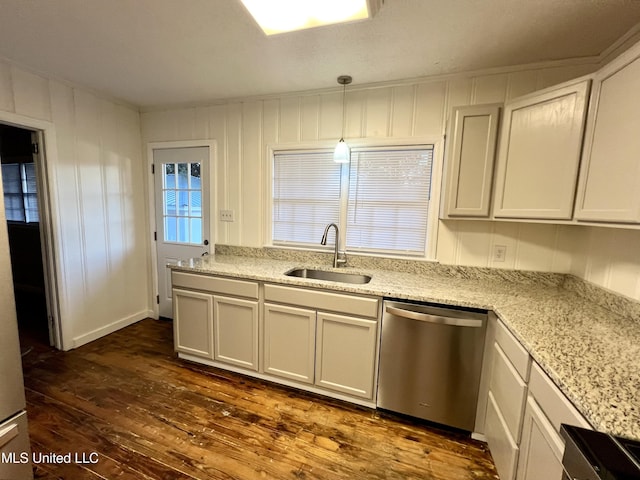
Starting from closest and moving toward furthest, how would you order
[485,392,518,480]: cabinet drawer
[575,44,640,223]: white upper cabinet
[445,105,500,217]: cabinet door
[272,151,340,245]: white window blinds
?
[575,44,640,223]: white upper cabinet < [485,392,518,480]: cabinet drawer < [445,105,500,217]: cabinet door < [272,151,340,245]: white window blinds

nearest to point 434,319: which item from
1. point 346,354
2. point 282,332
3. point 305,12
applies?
point 346,354

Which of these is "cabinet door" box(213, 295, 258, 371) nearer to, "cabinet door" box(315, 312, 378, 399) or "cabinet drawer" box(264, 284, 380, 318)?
"cabinet drawer" box(264, 284, 380, 318)

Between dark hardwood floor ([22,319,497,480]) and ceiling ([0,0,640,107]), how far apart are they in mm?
2447

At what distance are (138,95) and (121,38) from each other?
112cm

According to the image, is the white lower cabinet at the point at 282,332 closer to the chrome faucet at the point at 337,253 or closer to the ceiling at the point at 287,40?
the chrome faucet at the point at 337,253

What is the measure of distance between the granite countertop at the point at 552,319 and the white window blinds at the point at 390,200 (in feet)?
0.91

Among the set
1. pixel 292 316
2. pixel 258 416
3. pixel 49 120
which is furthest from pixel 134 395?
pixel 49 120

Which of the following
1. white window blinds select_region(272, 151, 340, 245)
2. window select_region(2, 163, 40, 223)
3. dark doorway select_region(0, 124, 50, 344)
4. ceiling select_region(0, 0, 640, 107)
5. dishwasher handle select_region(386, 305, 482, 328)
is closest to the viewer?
ceiling select_region(0, 0, 640, 107)

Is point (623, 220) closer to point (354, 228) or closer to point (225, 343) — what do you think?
point (354, 228)

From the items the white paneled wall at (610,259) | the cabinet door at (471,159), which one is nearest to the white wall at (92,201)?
the cabinet door at (471,159)

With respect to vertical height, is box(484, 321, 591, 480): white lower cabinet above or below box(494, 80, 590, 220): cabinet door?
below

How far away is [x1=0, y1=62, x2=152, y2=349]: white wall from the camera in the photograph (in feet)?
7.82

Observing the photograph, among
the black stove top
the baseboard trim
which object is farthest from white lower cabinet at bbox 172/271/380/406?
the black stove top

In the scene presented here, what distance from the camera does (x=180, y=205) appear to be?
3.14m
